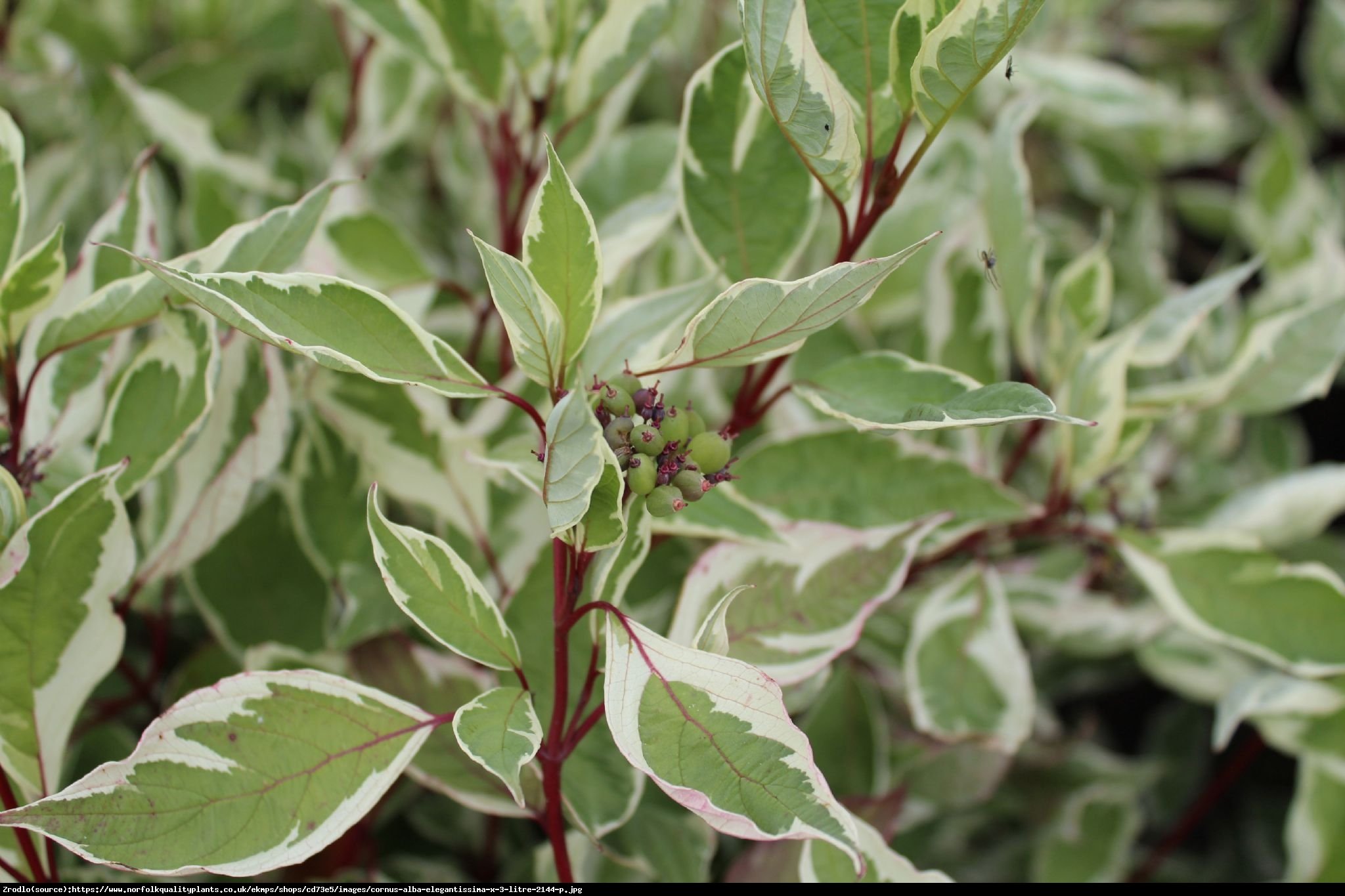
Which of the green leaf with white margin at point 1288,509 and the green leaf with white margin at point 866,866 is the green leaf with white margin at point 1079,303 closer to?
the green leaf with white margin at point 1288,509

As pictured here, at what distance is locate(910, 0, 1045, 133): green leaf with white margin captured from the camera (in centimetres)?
52

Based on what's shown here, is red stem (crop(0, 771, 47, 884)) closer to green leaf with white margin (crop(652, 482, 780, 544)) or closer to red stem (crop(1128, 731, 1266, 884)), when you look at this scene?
green leaf with white margin (crop(652, 482, 780, 544))

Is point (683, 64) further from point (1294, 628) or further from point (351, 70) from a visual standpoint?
point (1294, 628)

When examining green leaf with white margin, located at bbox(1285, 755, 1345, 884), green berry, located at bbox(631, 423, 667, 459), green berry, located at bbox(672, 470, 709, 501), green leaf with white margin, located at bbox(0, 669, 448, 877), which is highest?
green berry, located at bbox(631, 423, 667, 459)

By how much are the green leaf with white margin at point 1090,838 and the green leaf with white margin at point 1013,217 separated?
0.46 metres

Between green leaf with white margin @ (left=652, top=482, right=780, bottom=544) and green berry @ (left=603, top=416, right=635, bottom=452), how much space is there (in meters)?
0.12

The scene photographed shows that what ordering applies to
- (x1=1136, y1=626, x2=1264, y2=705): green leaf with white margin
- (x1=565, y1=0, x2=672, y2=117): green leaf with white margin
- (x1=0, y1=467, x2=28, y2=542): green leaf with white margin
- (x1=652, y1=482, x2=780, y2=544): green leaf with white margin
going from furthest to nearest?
(x1=1136, y1=626, x2=1264, y2=705): green leaf with white margin
(x1=565, y1=0, x2=672, y2=117): green leaf with white margin
(x1=652, y1=482, x2=780, y2=544): green leaf with white margin
(x1=0, y1=467, x2=28, y2=542): green leaf with white margin

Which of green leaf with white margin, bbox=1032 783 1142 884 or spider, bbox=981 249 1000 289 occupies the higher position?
spider, bbox=981 249 1000 289

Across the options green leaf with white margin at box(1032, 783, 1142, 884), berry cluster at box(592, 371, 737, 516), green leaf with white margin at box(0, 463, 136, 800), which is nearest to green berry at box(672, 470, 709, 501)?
berry cluster at box(592, 371, 737, 516)

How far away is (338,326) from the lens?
55 cm

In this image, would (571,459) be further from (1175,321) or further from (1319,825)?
(1319,825)

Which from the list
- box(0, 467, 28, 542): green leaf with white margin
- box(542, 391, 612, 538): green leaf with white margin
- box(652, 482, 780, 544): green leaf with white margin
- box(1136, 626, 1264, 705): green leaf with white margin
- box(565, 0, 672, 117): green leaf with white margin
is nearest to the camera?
box(542, 391, 612, 538): green leaf with white margin

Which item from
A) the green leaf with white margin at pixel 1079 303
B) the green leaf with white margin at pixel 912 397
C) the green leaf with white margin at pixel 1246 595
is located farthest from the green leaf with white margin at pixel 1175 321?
the green leaf with white margin at pixel 912 397

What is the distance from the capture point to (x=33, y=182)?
100cm
